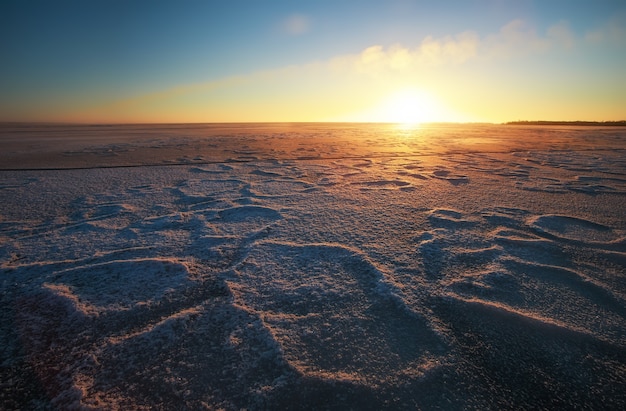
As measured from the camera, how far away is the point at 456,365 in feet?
2.60

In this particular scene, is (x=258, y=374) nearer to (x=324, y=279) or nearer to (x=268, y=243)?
(x=324, y=279)

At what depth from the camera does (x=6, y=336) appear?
0.90 m

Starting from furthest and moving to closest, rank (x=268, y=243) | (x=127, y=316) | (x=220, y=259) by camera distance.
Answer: (x=268, y=243)
(x=220, y=259)
(x=127, y=316)

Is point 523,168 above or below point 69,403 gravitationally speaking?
above

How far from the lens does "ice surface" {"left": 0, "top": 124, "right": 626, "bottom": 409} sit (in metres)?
0.74

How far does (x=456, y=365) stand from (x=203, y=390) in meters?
0.69

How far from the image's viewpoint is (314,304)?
3.44 ft

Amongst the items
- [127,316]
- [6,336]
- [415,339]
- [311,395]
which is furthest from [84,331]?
[415,339]

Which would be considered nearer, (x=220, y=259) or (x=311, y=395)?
(x=311, y=395)

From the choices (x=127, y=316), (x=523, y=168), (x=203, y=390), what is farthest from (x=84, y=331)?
(x=523, y=168)

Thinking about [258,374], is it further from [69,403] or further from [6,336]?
[6,336]

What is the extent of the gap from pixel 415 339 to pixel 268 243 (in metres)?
0.88

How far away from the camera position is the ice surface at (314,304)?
29.0 inches

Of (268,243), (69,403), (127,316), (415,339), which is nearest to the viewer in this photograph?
(69,403)
